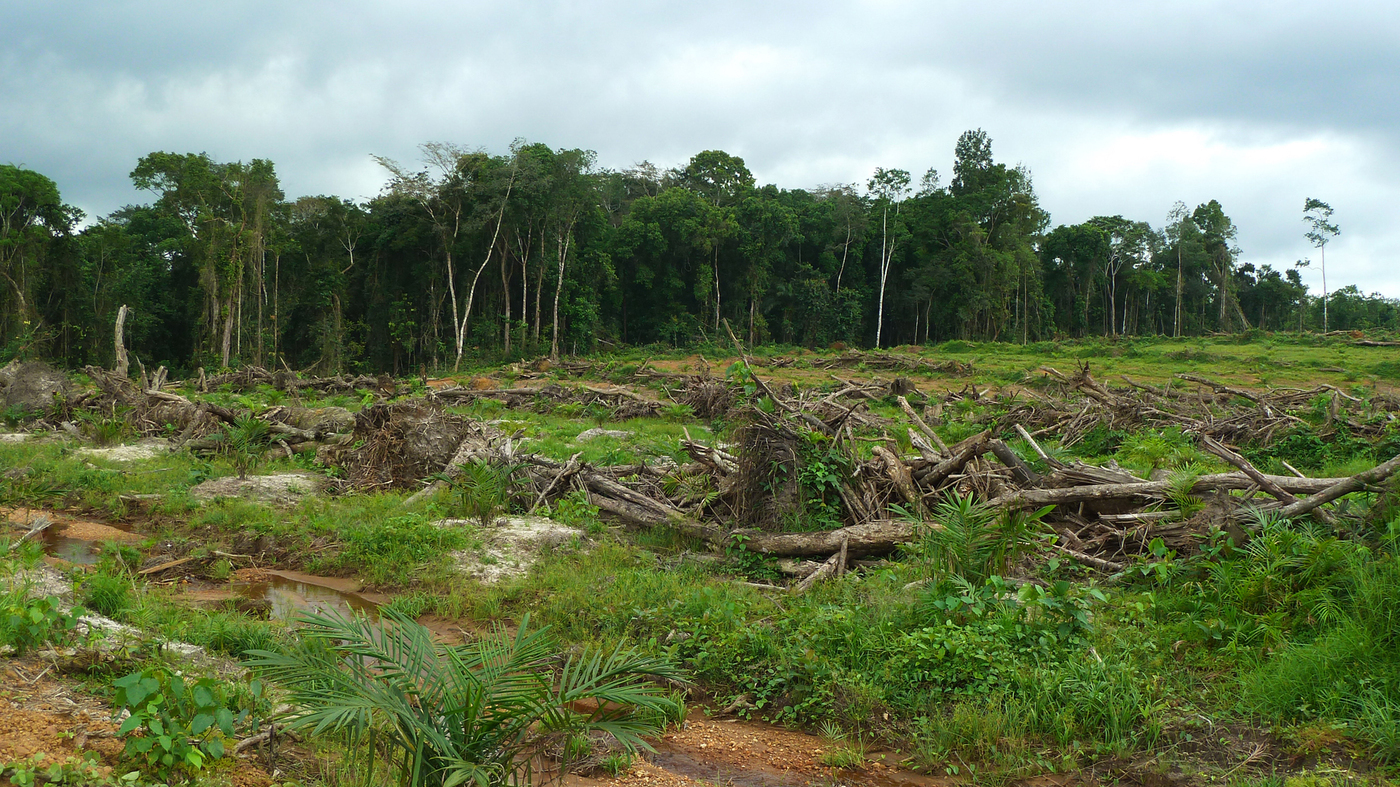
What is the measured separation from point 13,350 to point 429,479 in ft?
79.4

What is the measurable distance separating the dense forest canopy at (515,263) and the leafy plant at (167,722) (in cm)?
2646

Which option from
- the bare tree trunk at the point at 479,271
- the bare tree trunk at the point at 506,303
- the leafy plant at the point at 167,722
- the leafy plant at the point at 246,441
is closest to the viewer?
the leafy plant at the point at 167,722

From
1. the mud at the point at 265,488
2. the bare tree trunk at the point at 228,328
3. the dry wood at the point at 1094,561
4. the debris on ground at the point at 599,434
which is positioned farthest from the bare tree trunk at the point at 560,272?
the dry wood at the point at 1094,561

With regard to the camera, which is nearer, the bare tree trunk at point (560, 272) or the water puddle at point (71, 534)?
the water puddle at point (71, 534)

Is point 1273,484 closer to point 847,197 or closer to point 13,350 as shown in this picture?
point 13,350

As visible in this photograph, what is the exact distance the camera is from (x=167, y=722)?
10.7 ft

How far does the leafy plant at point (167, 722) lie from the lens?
3035mm

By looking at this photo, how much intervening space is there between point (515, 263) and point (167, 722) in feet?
115

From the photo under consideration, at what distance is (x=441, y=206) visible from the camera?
34.2 metres

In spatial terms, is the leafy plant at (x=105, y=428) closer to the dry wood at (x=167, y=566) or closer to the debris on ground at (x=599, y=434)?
the dry wood at (x=167, y=566)

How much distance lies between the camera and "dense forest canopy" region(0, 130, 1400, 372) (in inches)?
1282

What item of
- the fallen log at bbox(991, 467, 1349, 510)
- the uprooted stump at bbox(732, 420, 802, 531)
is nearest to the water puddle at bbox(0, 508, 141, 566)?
the uprooted stump at bbox(732, 420, 802, 531)

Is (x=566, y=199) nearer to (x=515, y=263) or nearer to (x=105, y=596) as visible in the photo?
(x=515, y=263)

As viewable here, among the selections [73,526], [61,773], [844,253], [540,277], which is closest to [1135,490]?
[61,773]
